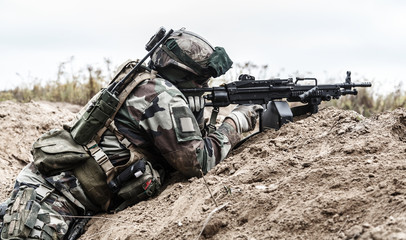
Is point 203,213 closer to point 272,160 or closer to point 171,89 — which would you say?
point 272,160

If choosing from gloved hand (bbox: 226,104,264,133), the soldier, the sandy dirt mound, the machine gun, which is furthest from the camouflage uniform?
the machine gun

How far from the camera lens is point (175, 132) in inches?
148

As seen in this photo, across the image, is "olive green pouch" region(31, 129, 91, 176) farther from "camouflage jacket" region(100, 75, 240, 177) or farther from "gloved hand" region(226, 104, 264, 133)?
"gloved hand" region(226, 104, 264, 133)

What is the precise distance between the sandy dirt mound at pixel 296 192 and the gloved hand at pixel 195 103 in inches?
21.3

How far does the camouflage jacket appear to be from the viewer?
378cm

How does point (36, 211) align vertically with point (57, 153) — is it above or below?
below

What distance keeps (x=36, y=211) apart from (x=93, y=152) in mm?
621

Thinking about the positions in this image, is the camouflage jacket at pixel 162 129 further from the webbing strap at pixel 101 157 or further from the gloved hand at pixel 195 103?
the gloved hand at pixel 195 103

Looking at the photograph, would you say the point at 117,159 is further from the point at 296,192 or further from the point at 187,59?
the point at 296,192

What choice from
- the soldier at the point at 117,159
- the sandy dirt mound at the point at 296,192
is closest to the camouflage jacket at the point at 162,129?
the soldier at the point at 117,159

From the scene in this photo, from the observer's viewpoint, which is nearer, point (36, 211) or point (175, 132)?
point (36, 211)

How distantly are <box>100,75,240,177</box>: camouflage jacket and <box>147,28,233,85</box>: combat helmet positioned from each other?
24 cm

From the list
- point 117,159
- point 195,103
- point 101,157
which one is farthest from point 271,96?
point 101,157

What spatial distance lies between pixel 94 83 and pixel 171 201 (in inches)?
272
